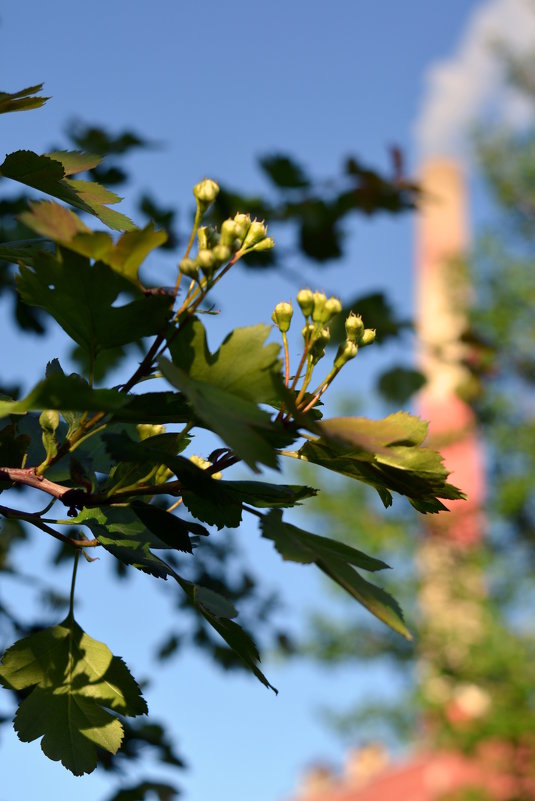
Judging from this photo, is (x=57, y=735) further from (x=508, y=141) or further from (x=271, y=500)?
(x=508, y=141)

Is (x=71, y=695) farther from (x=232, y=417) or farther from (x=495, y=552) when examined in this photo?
(x=495, y=552)

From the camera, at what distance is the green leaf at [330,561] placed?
67 cm

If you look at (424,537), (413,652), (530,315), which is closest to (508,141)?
(530,315)

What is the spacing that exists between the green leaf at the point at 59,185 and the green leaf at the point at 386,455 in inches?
11.6

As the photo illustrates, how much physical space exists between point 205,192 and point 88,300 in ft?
0.49

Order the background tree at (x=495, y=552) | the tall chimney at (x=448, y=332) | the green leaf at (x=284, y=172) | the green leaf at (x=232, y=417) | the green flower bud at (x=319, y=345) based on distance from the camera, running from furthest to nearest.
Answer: the background tree at (x=495, y=552) < the tall chimney at (x=448, y=332) < the green leaf at (x=284, y=172) < the green flower bud at (x=319, y=345) < the green leaf at (x=232, y=417)

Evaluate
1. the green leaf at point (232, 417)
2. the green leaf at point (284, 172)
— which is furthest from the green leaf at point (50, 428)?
the green leaf at point (284, 172)

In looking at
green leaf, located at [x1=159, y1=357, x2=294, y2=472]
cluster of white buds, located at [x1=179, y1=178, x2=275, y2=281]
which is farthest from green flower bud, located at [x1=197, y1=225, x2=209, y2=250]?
green leaf, located at [x1=159, y1=357, x2=294, y2=472]

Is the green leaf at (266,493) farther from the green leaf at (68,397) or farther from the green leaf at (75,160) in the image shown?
the green leaf at (75,160)

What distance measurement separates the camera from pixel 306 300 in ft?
2.50

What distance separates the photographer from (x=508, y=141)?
11.4 m

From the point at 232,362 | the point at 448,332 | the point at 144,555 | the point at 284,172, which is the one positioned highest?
the point at 448,332

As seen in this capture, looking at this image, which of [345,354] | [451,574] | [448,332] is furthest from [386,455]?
[448,332]

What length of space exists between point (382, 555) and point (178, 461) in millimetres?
9889
